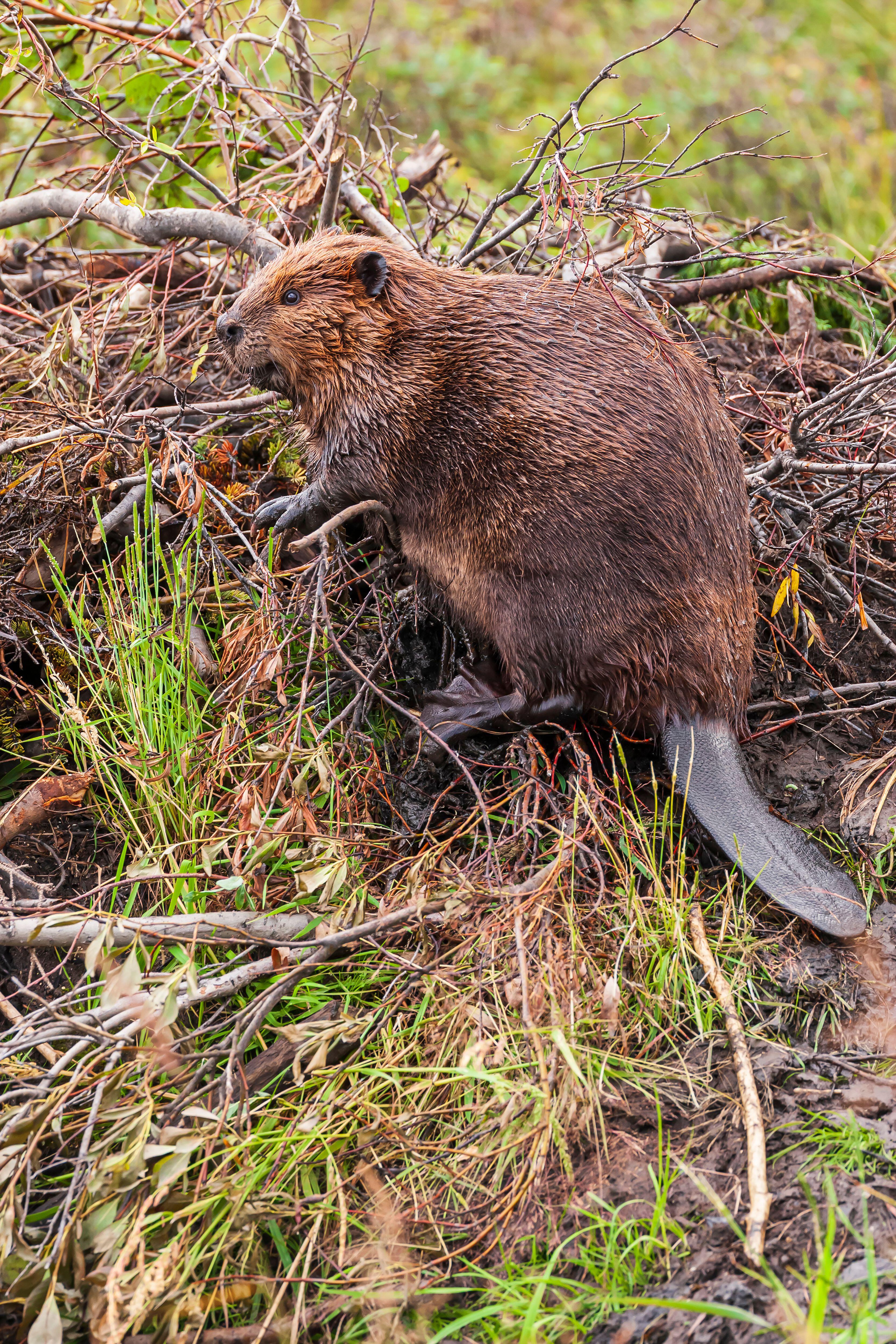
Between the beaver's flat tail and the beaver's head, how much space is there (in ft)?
3.79

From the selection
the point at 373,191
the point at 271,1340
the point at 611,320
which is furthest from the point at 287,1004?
the point at 373,191

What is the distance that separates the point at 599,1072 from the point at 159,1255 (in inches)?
30.3

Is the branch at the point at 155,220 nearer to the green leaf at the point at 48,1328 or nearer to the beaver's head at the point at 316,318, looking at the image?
the beaver's head at the point at 316,318

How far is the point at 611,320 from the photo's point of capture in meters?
2.38

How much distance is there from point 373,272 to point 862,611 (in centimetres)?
141

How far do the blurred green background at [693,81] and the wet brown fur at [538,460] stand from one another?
2730 millimetres

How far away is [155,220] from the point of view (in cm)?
291

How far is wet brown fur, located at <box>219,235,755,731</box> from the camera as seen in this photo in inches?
87.9

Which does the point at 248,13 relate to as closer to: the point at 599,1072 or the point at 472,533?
the point at 472,533

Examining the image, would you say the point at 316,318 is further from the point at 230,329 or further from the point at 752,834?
the point at 752,834

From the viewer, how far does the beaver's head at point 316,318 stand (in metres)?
2.54

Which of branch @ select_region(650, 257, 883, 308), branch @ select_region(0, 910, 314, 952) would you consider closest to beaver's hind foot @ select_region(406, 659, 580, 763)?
branch @ select_region(0, 910, 314, 952)

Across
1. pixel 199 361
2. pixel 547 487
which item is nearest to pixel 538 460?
pixel 547 487

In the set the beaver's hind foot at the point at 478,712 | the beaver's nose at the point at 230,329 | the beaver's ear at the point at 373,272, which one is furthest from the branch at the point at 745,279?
the beaver's hind foot at the point at 478,712
